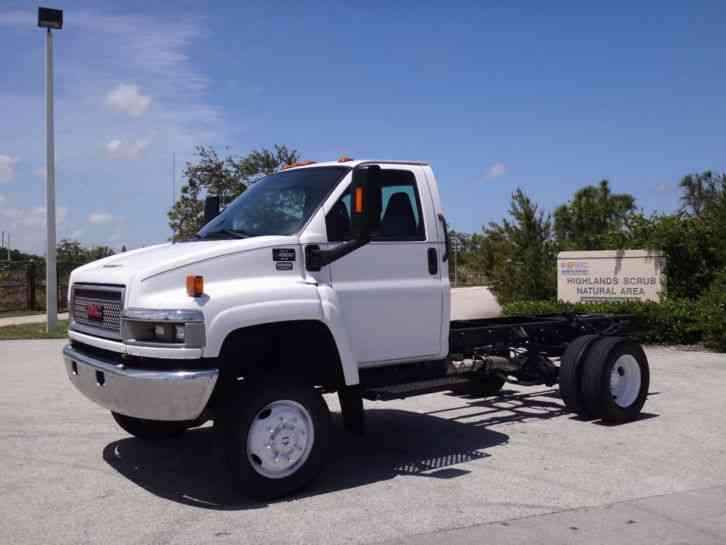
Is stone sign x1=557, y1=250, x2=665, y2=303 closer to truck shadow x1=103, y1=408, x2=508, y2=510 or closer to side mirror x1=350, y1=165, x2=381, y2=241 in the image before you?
truck shadow x1=103, y1=408, x2=508, y2=510

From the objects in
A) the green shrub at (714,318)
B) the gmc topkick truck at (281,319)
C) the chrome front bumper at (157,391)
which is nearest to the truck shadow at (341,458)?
the gmc topkick truck at (281,319)

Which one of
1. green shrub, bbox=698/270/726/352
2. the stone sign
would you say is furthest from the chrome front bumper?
the stone sign

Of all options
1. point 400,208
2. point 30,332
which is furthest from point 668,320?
point 30,332

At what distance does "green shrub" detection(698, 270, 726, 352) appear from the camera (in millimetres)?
13469

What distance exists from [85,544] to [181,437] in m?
2.88

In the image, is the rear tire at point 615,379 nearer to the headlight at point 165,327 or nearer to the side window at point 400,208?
the side window at point 400,208

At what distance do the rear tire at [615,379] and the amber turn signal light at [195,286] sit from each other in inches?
169

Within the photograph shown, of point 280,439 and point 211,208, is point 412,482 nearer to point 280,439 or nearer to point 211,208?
point 280,439

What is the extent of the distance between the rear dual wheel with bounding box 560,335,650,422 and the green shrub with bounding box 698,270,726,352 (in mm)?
6081

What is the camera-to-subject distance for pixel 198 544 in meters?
4.65

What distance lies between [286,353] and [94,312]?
1.47m

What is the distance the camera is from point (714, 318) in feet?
44.4

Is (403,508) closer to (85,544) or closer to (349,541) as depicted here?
(349,541)

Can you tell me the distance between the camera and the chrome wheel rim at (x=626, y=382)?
814 centimetres
